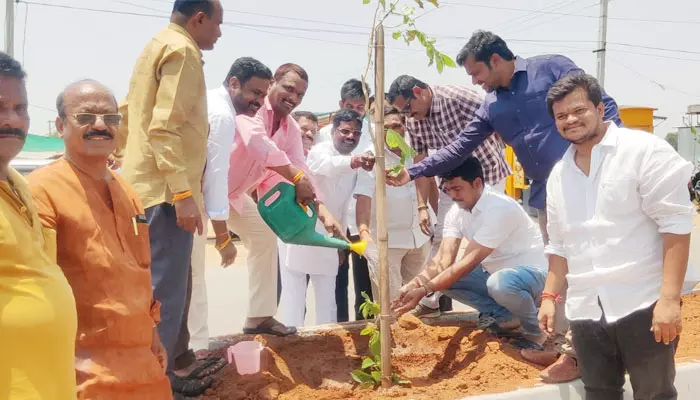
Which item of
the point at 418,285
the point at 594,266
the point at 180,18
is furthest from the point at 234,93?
the point at 594,266

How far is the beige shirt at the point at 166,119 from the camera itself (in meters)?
2.84

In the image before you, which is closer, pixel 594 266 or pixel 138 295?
pixel 138 295

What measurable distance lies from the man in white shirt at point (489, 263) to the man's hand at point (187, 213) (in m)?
1.41

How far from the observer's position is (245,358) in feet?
12.0

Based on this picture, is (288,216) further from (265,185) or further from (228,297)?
(228,297)

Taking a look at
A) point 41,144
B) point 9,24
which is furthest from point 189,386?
point 41,144

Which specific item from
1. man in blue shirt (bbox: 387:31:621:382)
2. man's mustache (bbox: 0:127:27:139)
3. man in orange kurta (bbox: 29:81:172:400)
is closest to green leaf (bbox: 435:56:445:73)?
man in blue shirt (bbox: 387:31:621:382)

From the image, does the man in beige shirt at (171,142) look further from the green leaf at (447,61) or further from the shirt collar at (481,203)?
the shirt collar at (481,203)

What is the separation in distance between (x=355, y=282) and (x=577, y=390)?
88.5 inches

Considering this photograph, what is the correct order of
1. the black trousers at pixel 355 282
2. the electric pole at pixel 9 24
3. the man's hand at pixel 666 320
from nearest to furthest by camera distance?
the man's hand at pixel 666 320, the black trousers at pixel 355 282, the electric pole at pixel 9 24

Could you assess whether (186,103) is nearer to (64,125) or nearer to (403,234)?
(64,125)

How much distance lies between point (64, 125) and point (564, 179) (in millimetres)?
2061

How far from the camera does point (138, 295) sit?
2.19 metres

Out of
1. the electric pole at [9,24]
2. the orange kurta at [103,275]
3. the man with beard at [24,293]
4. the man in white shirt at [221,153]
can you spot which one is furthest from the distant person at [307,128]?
the electric pole at [9,24]
